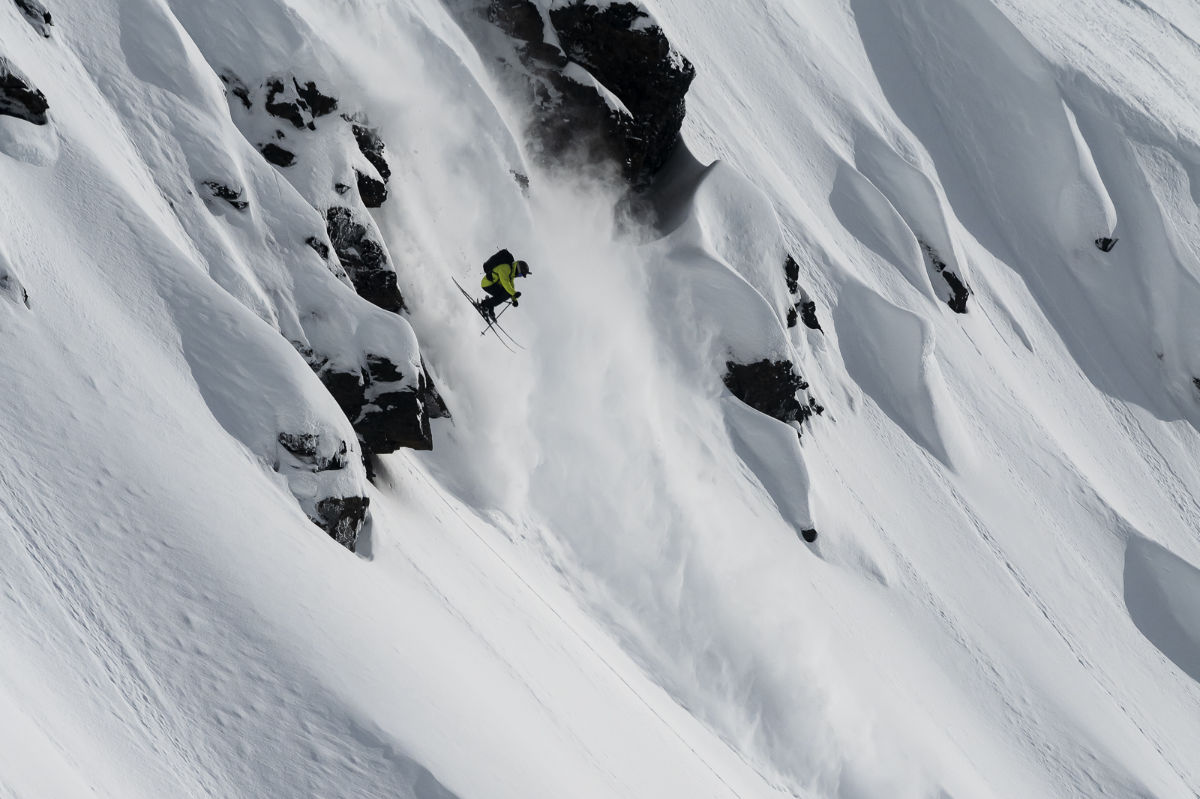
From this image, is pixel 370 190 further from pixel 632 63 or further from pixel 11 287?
pixel 632 63

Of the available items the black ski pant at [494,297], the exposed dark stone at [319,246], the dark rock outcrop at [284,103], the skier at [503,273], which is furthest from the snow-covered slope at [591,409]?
the skier at [503,273]

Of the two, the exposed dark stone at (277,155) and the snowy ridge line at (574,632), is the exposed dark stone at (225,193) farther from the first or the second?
the snowy ridge line at (574,632)

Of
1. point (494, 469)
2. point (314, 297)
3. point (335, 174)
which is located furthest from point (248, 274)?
point (494, 469)

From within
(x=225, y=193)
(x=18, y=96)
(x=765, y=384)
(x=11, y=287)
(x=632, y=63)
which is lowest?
(x=11, y=287)

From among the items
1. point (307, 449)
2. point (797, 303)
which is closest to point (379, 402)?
point (307, 449)

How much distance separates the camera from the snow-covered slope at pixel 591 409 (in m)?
11.8

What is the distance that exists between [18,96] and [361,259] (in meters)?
5.40

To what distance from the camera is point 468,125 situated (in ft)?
68.6

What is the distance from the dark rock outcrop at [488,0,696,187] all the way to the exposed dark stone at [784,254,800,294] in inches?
185

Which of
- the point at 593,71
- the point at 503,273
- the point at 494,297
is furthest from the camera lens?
the point at 593,71

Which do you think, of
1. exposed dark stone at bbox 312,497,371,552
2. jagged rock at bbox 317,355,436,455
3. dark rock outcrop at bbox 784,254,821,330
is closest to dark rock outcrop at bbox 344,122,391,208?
jagged rock at bbox 317,355,436,455

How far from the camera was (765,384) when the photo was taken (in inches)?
919

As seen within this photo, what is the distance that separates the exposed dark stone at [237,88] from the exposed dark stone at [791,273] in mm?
13166

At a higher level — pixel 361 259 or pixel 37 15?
pixel 37 15
